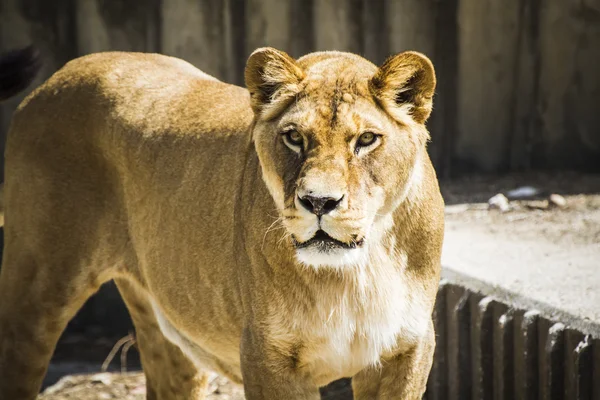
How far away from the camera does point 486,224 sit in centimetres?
613

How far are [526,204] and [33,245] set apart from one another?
11.4 feet

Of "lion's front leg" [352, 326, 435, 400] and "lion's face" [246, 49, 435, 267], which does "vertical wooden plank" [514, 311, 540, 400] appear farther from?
"lion's face" [246, 49, 435, 267]

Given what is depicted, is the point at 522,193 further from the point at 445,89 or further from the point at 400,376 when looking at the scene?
the point at 400,376

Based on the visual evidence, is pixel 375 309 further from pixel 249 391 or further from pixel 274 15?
pixel 274 15

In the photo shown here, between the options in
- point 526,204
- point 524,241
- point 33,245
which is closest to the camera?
point 33,245

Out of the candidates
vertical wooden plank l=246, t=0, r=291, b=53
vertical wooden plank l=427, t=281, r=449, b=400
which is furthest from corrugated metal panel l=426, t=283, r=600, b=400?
vertical wooden plank l=246, t=0, r=291, b=53

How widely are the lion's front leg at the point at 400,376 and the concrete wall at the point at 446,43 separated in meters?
3.67

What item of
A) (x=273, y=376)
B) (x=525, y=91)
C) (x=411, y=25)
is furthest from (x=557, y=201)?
(x=273, y=376)

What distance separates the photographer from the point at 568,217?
20.3ft

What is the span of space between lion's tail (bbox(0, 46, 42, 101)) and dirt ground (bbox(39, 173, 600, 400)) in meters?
2.01

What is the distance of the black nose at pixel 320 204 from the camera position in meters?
2.88

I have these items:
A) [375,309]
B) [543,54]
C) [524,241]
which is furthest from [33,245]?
[543,54]

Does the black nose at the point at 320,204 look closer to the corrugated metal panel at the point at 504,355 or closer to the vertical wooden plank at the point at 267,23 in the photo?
the corrugated metal panel at the point at 504,355

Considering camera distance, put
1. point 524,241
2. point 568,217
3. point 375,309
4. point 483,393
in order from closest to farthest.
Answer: point 375,309 < point 483,393 < point 524,241 < point 568,217
